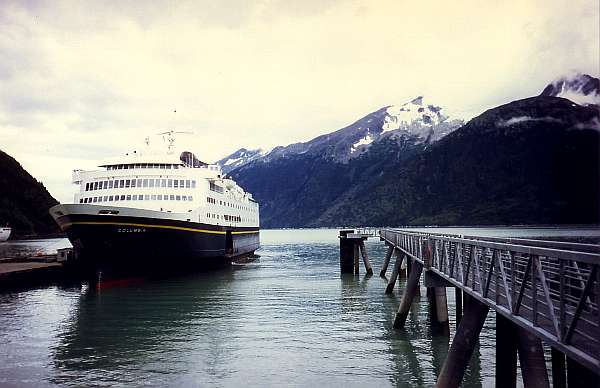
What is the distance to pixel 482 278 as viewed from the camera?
1303 centimetres

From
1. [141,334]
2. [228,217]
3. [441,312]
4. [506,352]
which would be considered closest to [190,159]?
[228,217]

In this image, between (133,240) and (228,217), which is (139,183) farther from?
(228,217)

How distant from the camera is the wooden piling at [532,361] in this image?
1126 cm

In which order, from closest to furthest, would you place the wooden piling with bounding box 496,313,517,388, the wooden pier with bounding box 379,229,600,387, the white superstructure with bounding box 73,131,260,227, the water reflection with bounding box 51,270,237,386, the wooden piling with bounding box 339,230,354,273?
the wooden pier with bounding box 379,229,600,387, the wooden piling with bounding box 496,313,517,388, the water reflection with bounding box 51,270,237,386, the white superstructure with bounding box 73,131,260,227, the wooden piling with bounding box 339,230,354,273

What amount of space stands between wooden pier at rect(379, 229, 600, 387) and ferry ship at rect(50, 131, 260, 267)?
2781cm

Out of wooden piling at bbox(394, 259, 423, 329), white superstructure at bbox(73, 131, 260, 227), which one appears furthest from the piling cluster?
white superstructure at bbox(73, 131, 260, 227)

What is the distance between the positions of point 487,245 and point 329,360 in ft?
31.0

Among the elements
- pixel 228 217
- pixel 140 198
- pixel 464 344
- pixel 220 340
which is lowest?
pixel 220 340

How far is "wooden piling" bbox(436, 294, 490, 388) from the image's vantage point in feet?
43.2

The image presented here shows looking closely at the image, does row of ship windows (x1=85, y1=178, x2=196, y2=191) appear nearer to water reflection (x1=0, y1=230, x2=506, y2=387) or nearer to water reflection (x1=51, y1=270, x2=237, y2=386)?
water reflection (x1=51, y1=270, x2=237, y2=386)

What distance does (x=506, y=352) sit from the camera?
41.4 feet

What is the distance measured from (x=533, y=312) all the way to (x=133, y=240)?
3480 cm

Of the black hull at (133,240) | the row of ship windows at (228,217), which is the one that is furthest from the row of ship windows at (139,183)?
the black hull at (133,240)

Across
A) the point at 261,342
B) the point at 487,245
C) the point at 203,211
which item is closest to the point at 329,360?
the point at 261,342
